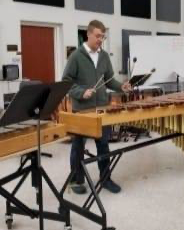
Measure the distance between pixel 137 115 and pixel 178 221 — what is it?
2.85 feet

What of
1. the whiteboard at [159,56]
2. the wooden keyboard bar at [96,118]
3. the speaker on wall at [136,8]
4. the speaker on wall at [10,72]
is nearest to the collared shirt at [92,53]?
the wooden keyboard bar at [96,118]

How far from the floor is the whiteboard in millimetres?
2508

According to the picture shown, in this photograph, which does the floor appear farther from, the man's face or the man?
the man's face

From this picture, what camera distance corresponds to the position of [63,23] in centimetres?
655

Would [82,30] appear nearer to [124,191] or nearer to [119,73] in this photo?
[119,73]

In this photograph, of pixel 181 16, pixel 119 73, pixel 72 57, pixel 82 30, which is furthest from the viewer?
pixel 181 16

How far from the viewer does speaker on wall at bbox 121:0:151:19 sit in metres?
7.63

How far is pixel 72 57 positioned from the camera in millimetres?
3463

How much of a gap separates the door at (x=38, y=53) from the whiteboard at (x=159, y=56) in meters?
1.57

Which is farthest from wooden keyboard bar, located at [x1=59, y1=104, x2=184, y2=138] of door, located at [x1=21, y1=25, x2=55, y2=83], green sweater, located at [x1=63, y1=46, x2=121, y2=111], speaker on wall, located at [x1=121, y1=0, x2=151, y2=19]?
speaker on wall, located at [x1=121, y1=0, x2=151, y2=19]

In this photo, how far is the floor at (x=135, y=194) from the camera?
2920 mm

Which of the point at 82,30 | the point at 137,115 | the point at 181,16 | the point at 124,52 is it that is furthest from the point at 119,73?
the point at 137,115

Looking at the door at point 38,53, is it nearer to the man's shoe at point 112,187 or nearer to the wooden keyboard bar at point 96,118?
the man's shoe at point 112,187

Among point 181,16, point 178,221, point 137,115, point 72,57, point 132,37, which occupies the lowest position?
point 178,221
